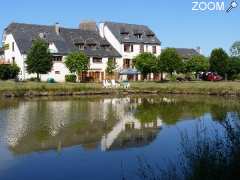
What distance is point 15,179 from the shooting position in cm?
1195

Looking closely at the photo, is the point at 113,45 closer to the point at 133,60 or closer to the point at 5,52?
the point at 133,60

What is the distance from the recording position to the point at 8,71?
5762cm

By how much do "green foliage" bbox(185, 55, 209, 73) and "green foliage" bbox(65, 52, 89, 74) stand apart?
17470 mm

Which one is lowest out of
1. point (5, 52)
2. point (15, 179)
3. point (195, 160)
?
point (15, 179)

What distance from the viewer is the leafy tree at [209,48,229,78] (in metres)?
70.2

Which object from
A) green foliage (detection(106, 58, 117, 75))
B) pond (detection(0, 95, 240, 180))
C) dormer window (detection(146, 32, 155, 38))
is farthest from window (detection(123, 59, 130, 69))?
pond (detection(0, 95, 240, 180))

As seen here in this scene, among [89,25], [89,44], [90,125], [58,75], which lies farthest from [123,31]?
[90,125]

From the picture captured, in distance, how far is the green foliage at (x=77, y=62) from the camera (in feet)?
194

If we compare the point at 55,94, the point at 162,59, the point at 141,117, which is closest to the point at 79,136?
the point at 141,117

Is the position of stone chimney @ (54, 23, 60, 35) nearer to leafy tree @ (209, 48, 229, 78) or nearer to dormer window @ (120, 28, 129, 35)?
dormer window @ (120, 28, 129, 35)

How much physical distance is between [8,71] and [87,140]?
4164 cm

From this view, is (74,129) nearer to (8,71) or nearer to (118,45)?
(8,71)

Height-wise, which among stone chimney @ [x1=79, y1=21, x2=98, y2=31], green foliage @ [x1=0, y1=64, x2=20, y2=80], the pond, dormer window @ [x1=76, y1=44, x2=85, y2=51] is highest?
stone chimney @ [x1=79, y1=21, x2=98, y2=31]

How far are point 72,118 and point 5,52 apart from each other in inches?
1621
